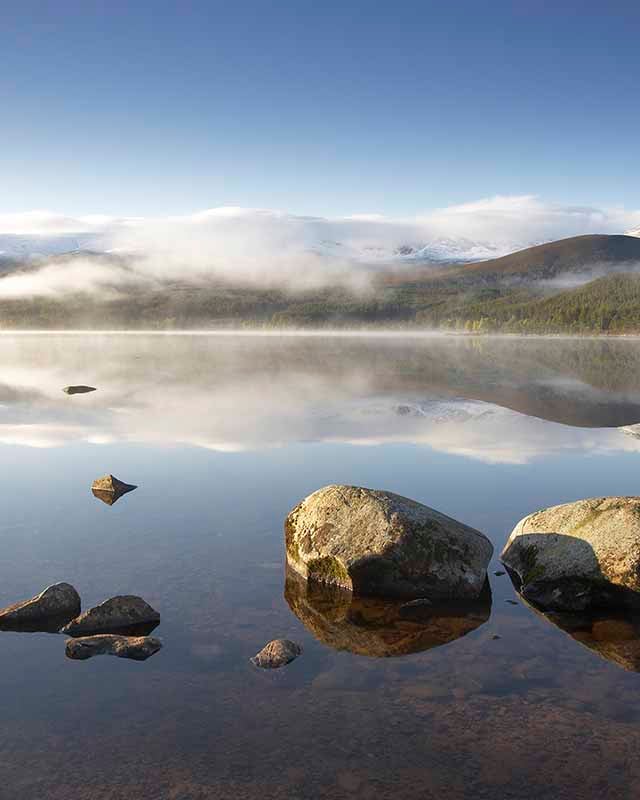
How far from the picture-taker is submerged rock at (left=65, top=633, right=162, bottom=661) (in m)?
12.8

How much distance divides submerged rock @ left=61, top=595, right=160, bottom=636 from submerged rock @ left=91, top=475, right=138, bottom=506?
9468mm

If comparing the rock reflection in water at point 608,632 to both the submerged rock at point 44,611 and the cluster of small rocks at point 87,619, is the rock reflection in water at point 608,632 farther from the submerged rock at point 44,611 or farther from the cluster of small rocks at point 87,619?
the submerged rock at point 44,611

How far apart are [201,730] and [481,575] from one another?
24.7ft

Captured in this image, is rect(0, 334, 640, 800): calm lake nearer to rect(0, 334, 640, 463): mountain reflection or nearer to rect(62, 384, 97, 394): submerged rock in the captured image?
rect(0, 334, 640, 463): mountain reflection

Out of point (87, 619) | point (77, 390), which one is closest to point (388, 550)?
point (87, 619)

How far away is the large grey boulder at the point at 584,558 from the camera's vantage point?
49.4 ft

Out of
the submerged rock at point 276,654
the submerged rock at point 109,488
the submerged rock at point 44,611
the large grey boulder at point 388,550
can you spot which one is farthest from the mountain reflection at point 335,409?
the submerged rock at point 276,654

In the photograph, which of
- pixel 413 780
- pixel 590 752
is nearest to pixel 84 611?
pixel 413 780

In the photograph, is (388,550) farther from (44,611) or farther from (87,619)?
(44,611)

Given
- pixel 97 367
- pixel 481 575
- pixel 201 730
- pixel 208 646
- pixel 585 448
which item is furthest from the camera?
pixel 97 367

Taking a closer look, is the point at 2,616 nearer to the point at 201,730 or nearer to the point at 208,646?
the point at 208,646

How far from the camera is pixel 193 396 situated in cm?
5209

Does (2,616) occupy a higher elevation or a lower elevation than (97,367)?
higher

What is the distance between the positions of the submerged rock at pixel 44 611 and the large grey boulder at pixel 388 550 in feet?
16.7
